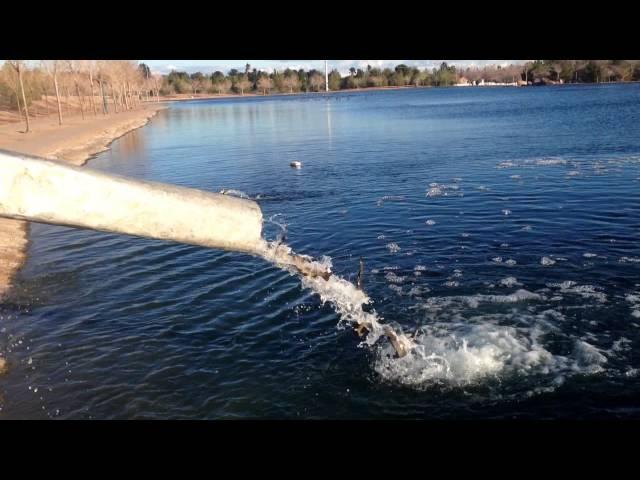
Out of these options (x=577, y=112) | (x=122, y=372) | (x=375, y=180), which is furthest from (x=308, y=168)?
(x=577, y=112)

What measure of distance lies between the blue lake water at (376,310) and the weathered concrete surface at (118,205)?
5393 mm

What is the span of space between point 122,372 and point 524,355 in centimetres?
763

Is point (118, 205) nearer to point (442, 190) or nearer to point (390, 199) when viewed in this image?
point (390, 199)

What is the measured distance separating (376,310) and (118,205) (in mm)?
9303

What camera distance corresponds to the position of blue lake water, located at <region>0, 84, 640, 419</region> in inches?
361

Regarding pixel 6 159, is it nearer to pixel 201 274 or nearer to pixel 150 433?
pixel 150 433

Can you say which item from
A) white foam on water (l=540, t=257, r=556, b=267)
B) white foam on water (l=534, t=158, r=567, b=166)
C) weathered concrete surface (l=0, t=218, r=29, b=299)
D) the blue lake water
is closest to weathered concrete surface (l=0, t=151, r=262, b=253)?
the blue lake water

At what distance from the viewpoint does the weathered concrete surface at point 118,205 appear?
348cm

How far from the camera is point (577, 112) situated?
5969cm

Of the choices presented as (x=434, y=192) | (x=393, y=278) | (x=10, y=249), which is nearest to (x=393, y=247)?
(x=393, y=278)

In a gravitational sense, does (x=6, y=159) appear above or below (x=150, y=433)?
above

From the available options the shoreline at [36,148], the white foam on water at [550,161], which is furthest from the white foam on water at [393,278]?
the white foam on water at [550,161]

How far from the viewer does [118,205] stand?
3.80m

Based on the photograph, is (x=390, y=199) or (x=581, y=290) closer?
(x=581, y=290)
